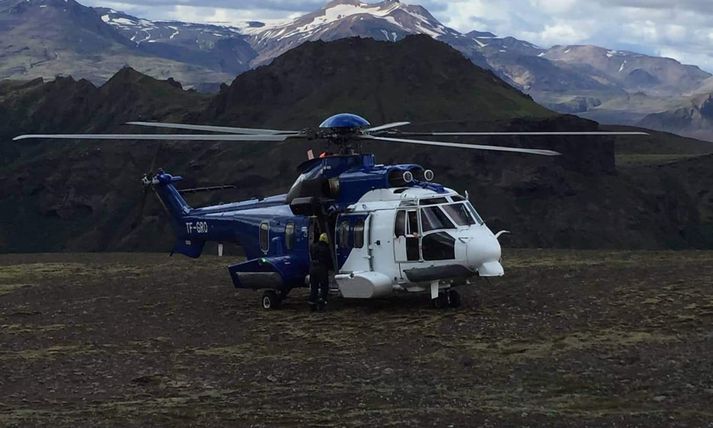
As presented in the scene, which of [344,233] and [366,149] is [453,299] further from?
[366,149]

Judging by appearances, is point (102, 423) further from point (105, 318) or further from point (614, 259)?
point (614, 259)

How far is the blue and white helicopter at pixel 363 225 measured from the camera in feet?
63.6

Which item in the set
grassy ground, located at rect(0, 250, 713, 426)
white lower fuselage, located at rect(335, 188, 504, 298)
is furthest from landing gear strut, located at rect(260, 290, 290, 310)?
white lower fuselage, located at rect(335, 188, 504, 298)

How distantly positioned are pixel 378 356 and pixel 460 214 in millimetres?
5027

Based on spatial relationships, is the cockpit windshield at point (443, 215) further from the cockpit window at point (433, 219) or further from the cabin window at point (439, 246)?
the cabin window at point (439, 246)

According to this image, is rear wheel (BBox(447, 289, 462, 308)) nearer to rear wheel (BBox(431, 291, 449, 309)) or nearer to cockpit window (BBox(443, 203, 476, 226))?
rear wheel (BBox(431, 291, 449, 309))

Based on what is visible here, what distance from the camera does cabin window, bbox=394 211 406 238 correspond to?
19859 mm

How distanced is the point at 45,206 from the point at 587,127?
61.1 m

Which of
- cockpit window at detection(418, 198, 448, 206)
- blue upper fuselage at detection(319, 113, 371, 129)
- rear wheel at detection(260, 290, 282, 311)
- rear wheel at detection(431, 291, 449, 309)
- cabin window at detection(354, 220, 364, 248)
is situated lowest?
rear wheel at detection(260, 290, 282, 311)

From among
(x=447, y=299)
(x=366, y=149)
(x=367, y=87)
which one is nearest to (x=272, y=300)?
(x=447, y=299)

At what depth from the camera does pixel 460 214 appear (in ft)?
65.5

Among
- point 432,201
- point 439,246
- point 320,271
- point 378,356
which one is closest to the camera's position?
point 378,356

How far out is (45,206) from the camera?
11119cm

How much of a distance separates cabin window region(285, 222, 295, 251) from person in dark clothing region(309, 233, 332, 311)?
108 centimetres
